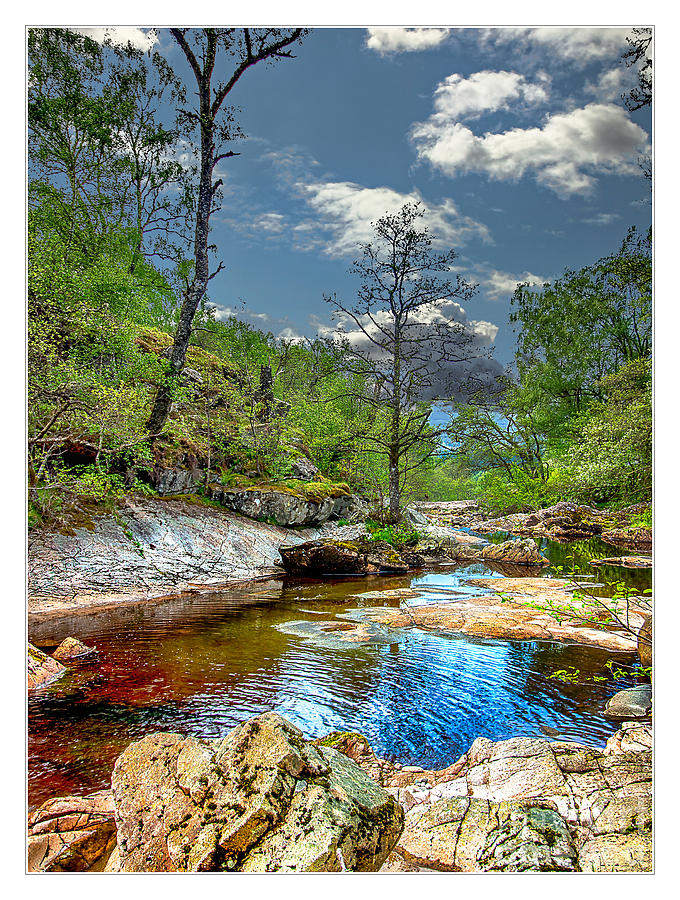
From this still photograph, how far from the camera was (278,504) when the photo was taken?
1633 cm

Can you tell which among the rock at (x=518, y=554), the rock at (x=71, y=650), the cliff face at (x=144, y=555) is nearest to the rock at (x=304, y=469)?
the cliff face at (x=144, y=555)

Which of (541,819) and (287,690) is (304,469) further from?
(541,819)

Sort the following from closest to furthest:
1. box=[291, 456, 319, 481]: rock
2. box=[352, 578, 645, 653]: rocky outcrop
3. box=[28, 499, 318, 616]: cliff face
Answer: box=[352, 578, 645, 653]: rocky outcrop → box=[28, 499, 318, 616]: cliff face → box=[291, 456, 319, 481]: rock

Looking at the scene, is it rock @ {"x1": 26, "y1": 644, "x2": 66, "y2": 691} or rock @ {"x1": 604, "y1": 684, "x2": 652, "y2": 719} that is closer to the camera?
rock @ {"x1": 604, "y1": 684, "x2": 652, "y2": 719}

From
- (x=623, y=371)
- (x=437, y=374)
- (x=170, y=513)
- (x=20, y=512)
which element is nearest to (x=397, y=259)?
(x=437, y=374)

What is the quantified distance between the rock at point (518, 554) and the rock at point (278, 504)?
709 cm

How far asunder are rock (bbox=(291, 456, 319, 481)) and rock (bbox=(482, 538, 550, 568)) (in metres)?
8.19

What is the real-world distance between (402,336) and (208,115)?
8.99 metres

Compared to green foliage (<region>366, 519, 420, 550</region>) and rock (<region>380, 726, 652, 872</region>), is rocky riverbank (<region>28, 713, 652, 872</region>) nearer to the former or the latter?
rock (<region>380, 726, 652, 872</region>)

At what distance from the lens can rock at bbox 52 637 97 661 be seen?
623cm

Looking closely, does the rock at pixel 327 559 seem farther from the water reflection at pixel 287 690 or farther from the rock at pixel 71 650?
→ the rock at pixel 71 650

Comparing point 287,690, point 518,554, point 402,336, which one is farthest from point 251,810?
point 518,554

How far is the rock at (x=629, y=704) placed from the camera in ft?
16.1

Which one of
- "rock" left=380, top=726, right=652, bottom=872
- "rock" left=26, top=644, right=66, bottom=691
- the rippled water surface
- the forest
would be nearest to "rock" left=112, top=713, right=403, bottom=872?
"rock" left=380, top=726, right=652, bottom=872
